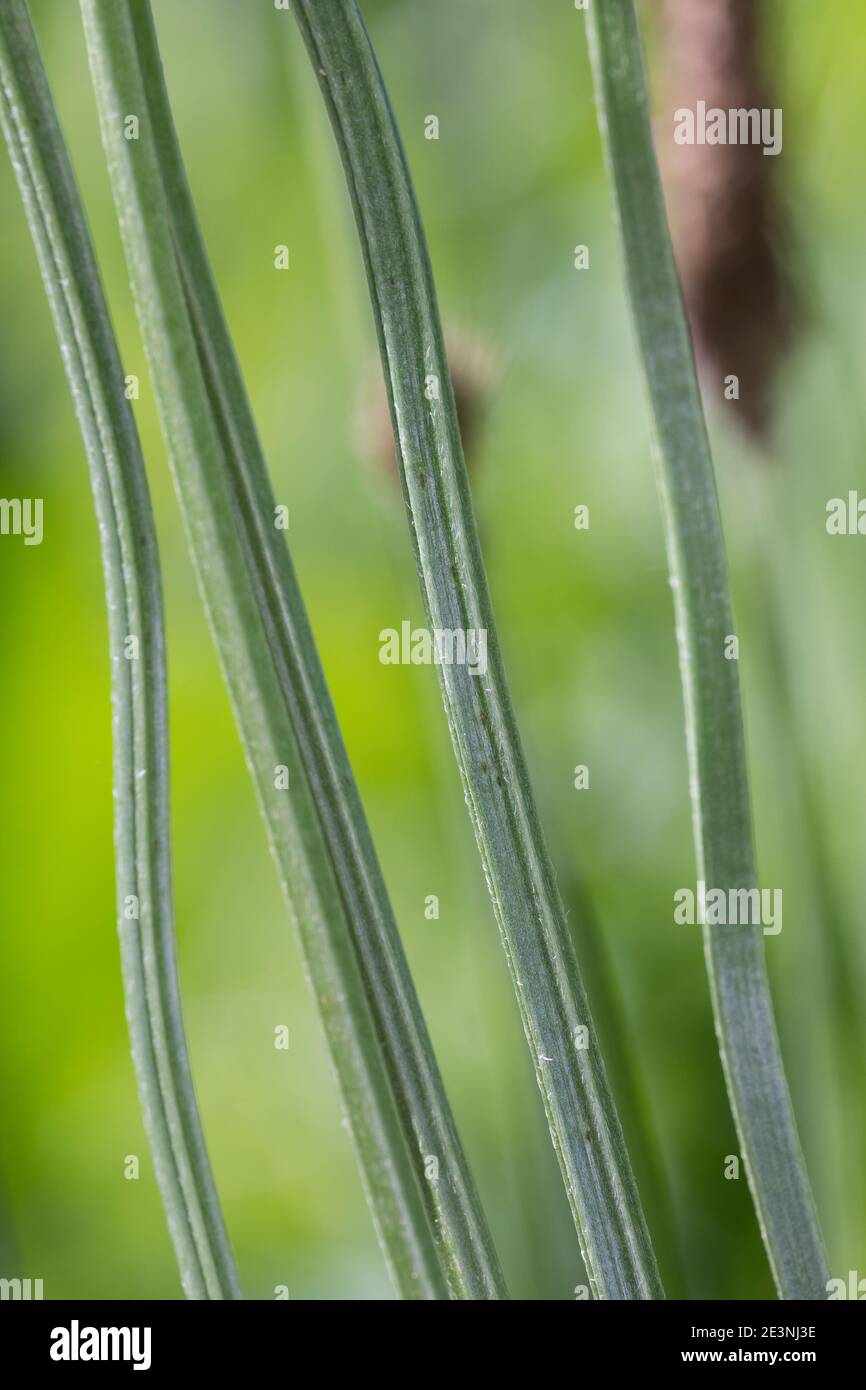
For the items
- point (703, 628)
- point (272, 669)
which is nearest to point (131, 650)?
point (272, 669)

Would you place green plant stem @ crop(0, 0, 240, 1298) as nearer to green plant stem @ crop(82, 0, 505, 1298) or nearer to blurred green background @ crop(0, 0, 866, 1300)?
green plant stem @ crop(82, 0, 505, 1298)

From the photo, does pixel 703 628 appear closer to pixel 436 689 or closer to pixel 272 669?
pixel 272 669

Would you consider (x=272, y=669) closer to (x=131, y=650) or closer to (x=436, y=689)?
(x=131, y=650)

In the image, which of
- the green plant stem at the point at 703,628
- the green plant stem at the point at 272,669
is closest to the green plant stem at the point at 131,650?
the green plant stem at the point at 272,669

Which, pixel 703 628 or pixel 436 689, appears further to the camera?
pixel 436 689

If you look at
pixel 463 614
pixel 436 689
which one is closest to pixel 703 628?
pixel 463 614
